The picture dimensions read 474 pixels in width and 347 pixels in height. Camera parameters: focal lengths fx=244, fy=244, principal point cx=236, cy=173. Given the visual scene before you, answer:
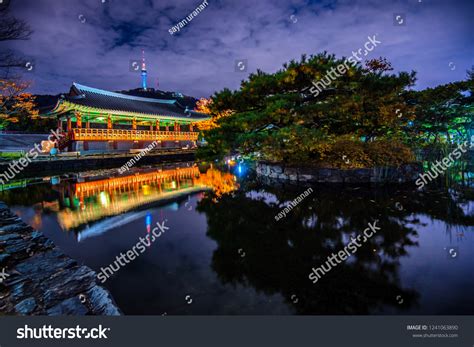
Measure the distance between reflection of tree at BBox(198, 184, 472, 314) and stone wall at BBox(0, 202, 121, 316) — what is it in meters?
1.58

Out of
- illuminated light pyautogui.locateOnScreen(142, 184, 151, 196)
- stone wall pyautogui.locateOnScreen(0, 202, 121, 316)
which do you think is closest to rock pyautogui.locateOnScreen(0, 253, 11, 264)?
stone wall pyautogui.locateOnScreen(0, 202, 121, 316)

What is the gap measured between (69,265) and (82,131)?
23318mm

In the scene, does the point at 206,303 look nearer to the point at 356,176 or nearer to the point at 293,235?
the point at 293,235

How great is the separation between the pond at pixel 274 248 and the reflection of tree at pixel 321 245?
0.02m

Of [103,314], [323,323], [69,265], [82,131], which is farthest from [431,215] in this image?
[82,131]

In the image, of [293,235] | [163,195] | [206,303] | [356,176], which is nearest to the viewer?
[206,303]

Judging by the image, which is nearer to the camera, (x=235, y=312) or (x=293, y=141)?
(x=235, y=312)

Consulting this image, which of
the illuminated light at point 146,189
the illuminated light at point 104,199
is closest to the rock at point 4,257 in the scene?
the illuminated light at point 104,199

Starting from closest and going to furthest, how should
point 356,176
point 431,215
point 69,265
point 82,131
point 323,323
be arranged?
point 323,323, point 69,265, point 431,215, point 356,176, point 82,131

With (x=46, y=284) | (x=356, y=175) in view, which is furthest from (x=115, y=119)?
(x=46, y=284)

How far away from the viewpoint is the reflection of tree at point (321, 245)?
2.86m

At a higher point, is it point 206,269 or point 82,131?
point 82,131

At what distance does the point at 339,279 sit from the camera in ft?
10.4

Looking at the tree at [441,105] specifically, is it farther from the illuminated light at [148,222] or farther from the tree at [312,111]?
the illuminated light at [148,222]
